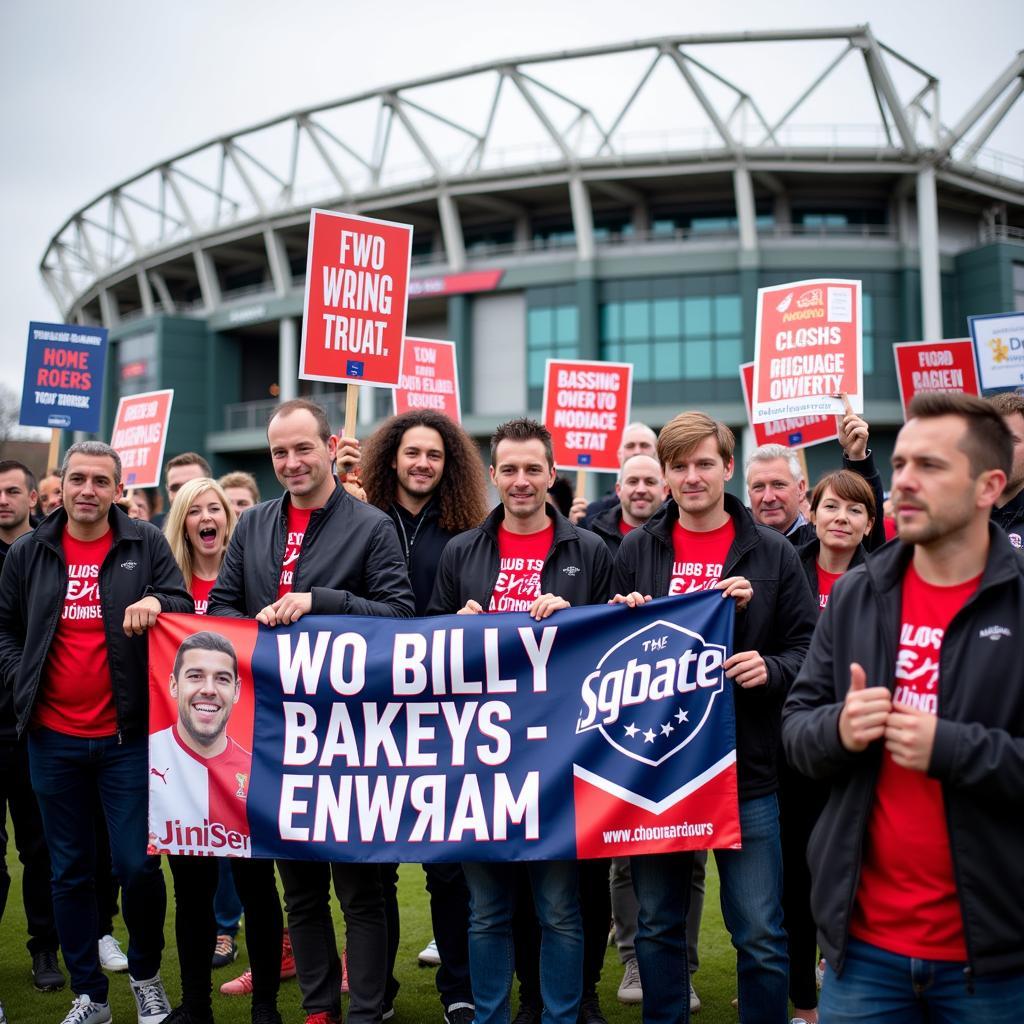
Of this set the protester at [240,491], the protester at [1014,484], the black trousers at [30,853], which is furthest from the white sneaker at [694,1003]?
the protester at [240,491]

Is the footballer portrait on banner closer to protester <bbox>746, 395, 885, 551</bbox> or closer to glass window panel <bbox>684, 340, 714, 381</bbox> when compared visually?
protester <bbox>746, 395, 885, 551</bbox>

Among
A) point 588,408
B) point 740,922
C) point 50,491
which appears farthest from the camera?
point 588,408

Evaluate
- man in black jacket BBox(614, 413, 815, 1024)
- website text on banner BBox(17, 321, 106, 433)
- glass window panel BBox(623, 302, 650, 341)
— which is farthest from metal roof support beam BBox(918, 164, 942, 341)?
man in black jacket BBox(614, 413, 815, 1024)

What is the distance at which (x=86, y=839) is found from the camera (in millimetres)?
4559

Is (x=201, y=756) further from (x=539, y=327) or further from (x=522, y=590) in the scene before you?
(x=539, y=327)

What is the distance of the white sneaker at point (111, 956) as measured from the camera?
5359mm

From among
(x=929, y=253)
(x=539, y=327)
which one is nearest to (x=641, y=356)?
(x=539, y=327)

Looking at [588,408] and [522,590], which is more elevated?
[588,408]

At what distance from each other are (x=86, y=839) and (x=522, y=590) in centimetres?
223

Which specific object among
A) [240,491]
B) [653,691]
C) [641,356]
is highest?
[641,356]

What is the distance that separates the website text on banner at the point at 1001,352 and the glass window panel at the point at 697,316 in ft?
82.7

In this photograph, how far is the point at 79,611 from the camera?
4.55 m

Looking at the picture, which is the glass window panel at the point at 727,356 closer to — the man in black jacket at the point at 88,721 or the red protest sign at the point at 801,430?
the red protest sign at the point at 801,430

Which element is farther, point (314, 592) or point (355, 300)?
point (355, 300)
